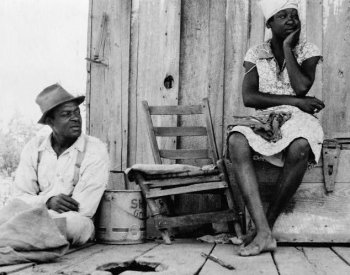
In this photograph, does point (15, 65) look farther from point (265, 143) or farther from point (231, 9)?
point (265, 143)

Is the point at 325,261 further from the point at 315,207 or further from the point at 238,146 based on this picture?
the point at 238,146

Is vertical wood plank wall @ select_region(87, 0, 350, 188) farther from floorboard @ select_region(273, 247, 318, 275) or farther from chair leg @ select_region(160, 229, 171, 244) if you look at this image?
floorboard @ select_region(273, 247, 318, 275)

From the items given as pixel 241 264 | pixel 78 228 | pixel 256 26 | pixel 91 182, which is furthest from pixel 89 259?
pixel 256 26

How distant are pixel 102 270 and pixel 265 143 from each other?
1.51 meters

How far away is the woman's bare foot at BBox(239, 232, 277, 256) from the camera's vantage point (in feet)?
11.2

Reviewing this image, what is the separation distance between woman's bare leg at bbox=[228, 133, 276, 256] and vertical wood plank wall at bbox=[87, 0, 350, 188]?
1155 millimetres

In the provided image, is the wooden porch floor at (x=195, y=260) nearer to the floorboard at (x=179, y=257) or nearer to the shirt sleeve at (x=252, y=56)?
the floorboard at (x=179, y=257)

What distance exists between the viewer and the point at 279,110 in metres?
4.10

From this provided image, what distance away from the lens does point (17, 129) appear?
30.5 feet

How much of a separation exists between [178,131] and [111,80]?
0.90m

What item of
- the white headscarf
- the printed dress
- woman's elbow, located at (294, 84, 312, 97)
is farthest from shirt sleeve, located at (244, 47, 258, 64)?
woman's elbow, located at (294, 84, 312, 97)

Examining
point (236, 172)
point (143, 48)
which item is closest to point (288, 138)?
point (236, 172)

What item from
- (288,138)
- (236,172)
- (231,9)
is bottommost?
(236,172)

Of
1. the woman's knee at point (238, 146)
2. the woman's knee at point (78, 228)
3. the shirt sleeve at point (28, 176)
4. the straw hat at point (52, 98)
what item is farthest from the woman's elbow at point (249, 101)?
the shirt sleeve at point (28, 176)
